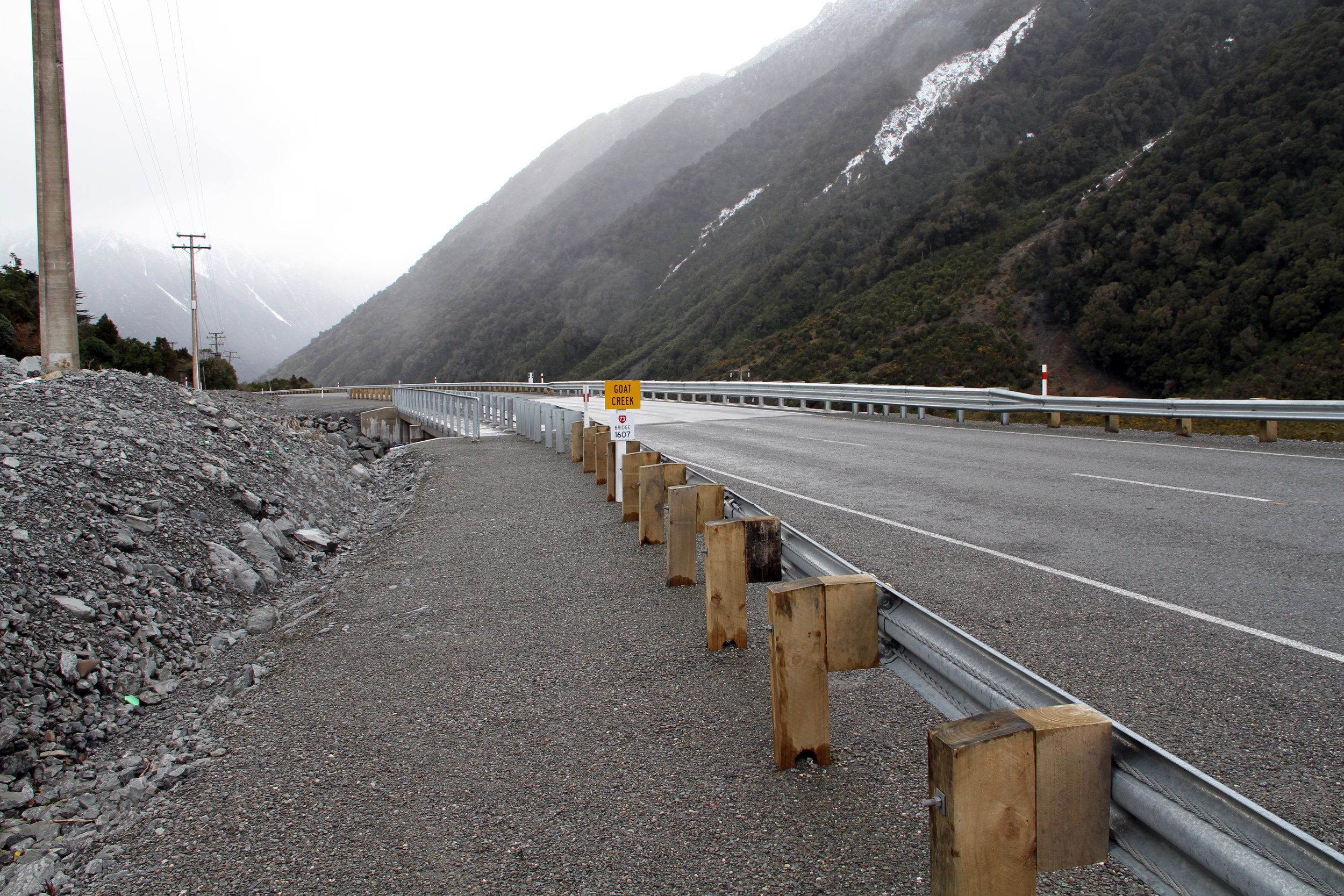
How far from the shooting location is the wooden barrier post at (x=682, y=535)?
5.55 meters

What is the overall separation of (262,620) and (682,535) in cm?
333

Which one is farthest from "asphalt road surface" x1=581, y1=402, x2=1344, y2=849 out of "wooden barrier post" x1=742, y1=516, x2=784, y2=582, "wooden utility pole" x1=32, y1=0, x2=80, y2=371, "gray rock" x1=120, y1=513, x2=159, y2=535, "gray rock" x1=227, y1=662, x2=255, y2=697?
"wooden utility pole" x1=32, y1=0, x2=80, y2=371

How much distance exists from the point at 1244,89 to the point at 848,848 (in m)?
63.5

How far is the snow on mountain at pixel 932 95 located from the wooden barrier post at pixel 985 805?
332 feet

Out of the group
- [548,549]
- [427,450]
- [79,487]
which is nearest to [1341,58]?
[427,450]

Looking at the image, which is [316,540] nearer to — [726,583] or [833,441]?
[726,583]

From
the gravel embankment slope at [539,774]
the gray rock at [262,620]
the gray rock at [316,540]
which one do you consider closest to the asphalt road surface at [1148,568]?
the gravel embankment slope at [539,774]

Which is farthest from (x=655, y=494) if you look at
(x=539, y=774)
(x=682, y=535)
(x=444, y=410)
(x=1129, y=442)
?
(x=444, y=410)

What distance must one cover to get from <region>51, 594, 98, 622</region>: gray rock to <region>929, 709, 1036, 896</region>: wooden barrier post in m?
5.71

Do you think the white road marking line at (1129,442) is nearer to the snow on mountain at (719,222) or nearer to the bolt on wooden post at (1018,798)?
the bolt on wooden post at (1018,798)

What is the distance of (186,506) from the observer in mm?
7840

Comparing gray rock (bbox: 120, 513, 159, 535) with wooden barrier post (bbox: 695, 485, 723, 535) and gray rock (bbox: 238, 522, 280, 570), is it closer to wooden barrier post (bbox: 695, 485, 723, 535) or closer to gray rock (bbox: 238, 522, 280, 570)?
gray rock (bbox: 238, 522, 280, 570)

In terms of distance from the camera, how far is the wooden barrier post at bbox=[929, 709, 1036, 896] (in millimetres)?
1792

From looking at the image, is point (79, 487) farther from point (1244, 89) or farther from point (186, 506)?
point (1244, 89)
